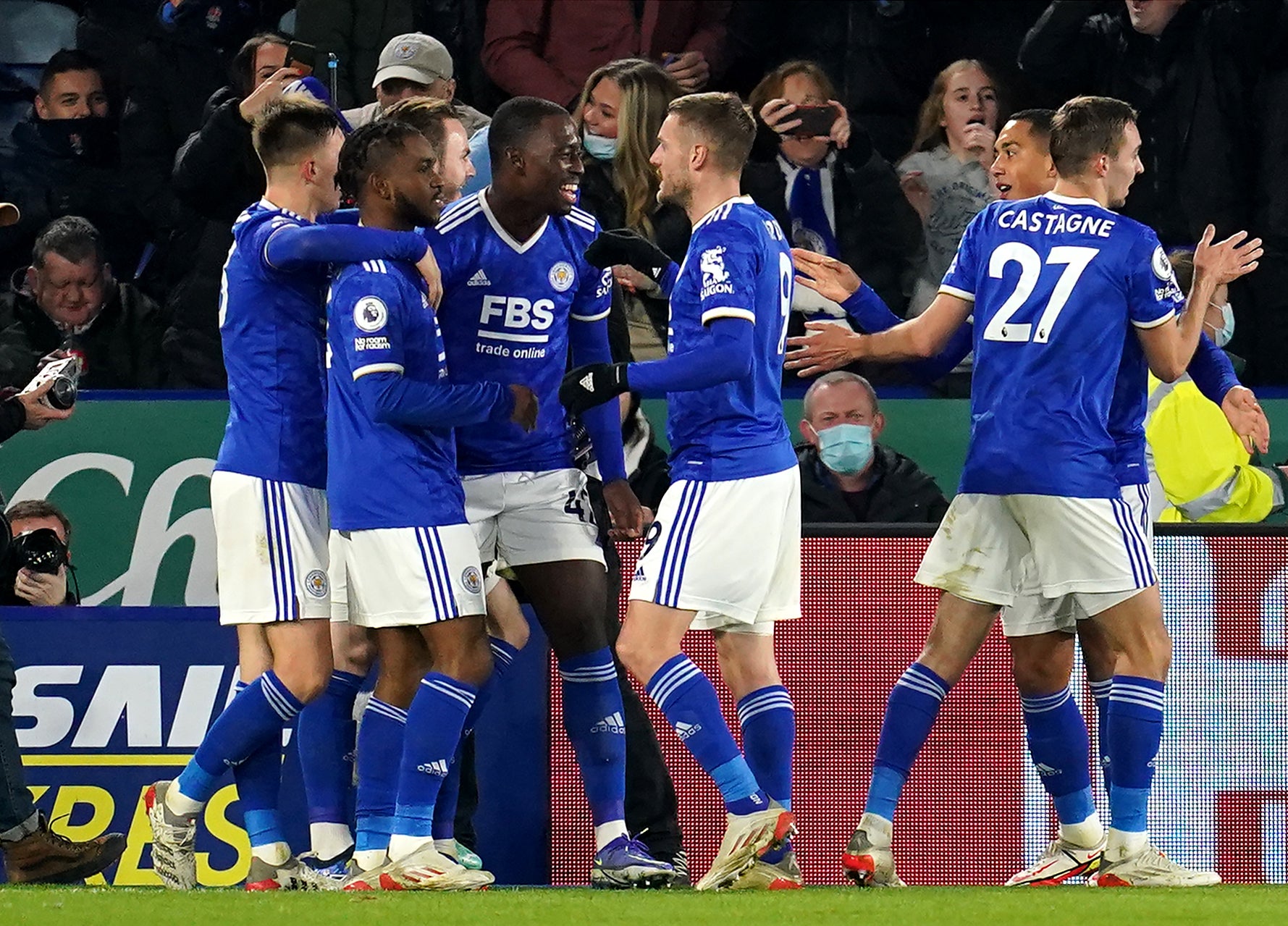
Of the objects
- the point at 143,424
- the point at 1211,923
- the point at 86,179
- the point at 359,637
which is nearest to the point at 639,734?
the point at 359,637

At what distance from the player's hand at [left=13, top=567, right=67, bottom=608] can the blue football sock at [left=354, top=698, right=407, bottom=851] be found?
7.67 ft

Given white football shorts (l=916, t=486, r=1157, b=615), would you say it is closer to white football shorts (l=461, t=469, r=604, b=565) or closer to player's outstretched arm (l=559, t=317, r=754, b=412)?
player's outstretched arm (l=559, t=317, r=754, b=412)

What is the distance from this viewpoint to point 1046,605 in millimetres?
5410

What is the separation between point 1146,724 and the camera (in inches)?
204

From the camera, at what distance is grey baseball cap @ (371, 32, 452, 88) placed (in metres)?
7.29

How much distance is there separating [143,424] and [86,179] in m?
1.41

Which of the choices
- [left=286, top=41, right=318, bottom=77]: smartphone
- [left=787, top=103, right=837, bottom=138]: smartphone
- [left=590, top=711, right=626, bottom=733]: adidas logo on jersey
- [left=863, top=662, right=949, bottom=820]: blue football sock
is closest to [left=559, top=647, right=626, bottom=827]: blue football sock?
[left=590, top=711, right=626, bottom=733]: adidas logo on jersey

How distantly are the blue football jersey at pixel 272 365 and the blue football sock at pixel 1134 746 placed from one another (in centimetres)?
224

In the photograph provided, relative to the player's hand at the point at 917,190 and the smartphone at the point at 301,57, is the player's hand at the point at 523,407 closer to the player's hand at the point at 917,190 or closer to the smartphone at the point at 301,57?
the smartphone at the point at 301,57

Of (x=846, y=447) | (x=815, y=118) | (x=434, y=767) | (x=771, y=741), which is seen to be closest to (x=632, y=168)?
(x=815, y=118)

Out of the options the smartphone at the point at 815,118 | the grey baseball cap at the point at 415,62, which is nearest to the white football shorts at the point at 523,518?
the grey baseball cap at the point at 415,62

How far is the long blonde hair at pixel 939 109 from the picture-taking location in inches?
335

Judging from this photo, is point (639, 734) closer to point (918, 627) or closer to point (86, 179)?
point (918, 627)

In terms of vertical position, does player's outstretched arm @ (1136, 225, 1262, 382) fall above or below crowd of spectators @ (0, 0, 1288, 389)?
below
